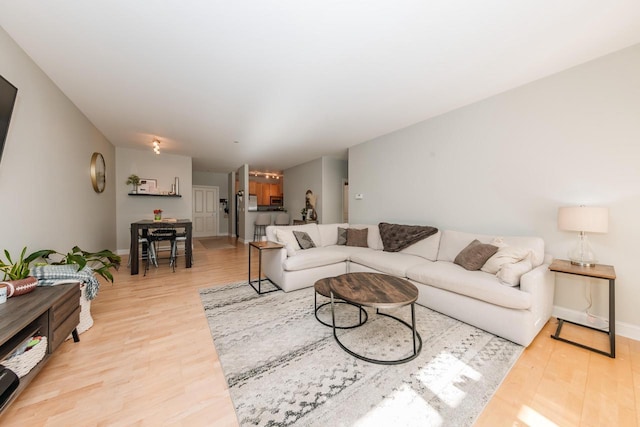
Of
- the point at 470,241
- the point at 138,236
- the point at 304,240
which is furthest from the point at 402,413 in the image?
the point at 138,236

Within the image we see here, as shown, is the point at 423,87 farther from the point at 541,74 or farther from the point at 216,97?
the point at 216,97

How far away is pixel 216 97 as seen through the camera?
2.85 m

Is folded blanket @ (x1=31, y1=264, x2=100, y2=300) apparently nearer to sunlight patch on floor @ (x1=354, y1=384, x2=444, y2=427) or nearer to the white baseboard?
sunlight patch on floor @ (x1=354, y1=384, x2=444, y2=427)

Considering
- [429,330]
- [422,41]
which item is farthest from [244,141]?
[429,330]

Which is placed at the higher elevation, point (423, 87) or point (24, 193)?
point (423, 87)

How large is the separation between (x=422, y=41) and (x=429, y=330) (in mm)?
2490

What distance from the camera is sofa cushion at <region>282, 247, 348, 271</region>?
308cm

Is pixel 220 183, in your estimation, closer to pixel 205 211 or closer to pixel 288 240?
pixel 205 211

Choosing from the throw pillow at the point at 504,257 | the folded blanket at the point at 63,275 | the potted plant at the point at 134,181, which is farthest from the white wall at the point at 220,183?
the throw pillow at the point at 504,257

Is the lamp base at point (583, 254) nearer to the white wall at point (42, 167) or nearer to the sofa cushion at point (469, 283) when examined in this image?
the sofa cushion at point (469, 283)

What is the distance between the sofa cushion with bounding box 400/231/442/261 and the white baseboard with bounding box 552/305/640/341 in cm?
124

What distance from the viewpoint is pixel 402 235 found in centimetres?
346

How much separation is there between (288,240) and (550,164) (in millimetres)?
3191

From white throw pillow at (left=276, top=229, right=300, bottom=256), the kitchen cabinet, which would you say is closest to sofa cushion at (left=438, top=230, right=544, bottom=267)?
white throw pillow at (left=276, top=229, right=300, bottom=256)
